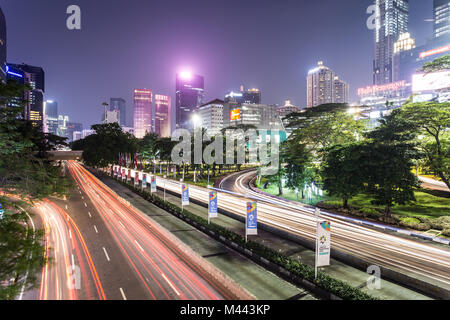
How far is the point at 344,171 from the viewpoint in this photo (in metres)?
31.8

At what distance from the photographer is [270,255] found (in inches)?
711

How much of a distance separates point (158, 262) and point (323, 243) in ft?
38.0

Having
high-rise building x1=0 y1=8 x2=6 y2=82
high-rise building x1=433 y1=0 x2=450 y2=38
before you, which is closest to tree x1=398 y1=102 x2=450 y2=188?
high-rise building x1=0 y1=8 x2=6 y2=82

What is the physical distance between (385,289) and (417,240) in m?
11.1

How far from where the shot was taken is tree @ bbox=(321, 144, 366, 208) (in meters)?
30.5

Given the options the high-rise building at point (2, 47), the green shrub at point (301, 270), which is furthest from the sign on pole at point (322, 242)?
the high-rise building at point (2, 47)

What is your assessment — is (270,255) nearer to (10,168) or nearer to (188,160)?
(10,168)

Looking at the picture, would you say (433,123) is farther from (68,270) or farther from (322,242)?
(68,270)

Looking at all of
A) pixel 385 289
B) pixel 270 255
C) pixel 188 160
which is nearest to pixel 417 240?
pixel 385 289

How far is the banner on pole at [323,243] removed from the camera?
1517 centimetres

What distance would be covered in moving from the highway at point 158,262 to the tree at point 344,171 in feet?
72.4

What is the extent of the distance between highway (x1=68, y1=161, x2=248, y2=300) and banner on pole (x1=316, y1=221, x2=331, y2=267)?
570 cm

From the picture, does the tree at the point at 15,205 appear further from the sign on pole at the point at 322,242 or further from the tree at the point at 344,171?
the tree at the point at 344,171

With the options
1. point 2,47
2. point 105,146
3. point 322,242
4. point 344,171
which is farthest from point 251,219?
point 2,47
